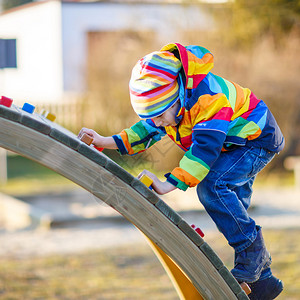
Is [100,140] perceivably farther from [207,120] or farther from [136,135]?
[207,120]

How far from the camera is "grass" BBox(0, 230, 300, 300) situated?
491cm

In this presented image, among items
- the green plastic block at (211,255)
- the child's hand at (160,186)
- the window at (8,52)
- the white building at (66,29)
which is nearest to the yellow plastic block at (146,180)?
the child's hand at (160,186)

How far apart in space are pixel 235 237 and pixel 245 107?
0.55 m

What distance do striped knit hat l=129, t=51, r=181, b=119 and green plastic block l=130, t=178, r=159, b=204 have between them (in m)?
0.27

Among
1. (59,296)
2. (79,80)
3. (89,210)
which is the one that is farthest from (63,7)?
(59,296)

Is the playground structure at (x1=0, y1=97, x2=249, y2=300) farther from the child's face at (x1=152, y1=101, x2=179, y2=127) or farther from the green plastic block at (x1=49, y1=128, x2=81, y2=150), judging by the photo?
the child's face at (x1=152, y1=101, x2=179, y2=127)

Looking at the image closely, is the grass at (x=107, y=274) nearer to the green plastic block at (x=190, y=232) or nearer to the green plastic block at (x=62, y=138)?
the green plastic block at (x=190, y=232)

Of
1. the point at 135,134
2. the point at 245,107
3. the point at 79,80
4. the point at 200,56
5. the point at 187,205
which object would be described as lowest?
the point at 187,205

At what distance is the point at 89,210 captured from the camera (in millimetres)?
7961

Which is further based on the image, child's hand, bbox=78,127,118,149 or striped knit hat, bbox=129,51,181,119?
child's hand, bbox=78,127,118,149

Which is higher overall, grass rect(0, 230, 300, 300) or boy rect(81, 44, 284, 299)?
boy rect(81, 44, 284, 299)

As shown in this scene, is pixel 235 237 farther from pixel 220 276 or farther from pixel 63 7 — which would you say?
pixel 63 7

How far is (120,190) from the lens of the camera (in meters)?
2.12

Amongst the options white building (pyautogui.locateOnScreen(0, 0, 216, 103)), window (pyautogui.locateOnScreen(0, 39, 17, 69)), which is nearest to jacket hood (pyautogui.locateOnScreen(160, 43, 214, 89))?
window (pyautogui.locateOnScreen(0, 39, 17, 69))
